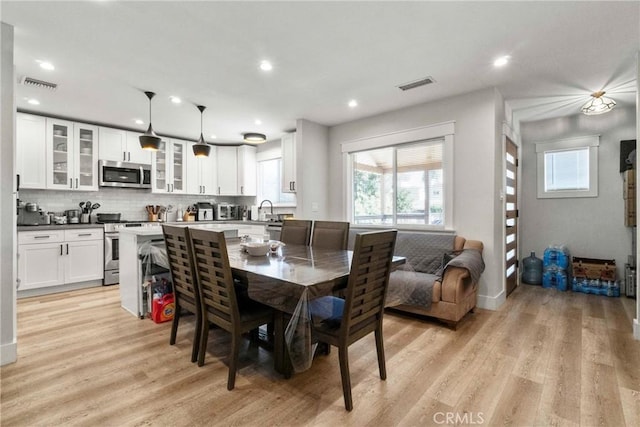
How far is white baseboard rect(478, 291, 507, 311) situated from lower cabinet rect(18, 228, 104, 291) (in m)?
5.27

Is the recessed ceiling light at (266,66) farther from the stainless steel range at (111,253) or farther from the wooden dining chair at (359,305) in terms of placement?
the stainless steel range at (111,253)

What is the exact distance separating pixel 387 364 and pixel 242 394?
41.9 inches

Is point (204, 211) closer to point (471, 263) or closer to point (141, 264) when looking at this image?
point (141, 264)

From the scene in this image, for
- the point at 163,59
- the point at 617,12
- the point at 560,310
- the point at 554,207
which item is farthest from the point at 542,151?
the point at 163,59

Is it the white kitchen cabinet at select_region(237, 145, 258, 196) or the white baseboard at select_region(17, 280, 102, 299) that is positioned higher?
the white kitchen cabinet at select_region(237, 145, 258, 196)

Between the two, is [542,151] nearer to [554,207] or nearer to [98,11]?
[554,207]

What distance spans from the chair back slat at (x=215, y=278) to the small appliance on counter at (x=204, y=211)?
13.7 feet

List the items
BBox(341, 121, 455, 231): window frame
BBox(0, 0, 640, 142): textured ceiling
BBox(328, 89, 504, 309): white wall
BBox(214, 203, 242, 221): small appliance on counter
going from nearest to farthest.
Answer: BBox(0, 0, 640, 142): textured ceiling → BBox(328, 89, 504, 309): white wall → BBox(341, 121, 455, 231): window frame → BBox(214, 203, 242, 221): small appliance on counter

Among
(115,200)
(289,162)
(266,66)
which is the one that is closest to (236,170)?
(289,162)

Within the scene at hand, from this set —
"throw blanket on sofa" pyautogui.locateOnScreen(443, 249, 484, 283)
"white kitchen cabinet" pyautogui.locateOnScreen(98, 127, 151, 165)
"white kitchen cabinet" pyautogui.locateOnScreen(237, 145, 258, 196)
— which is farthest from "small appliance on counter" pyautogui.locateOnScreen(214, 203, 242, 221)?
"throw blanket on sofa" pyautogui.locateOnScreen(443, 249, 484, 283)

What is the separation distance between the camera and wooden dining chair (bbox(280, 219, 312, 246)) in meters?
3.30

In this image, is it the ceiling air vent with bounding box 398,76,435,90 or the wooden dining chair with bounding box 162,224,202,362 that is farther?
the ceiling air vent with bounding box 398,76,435,90

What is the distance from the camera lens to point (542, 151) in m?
4.78

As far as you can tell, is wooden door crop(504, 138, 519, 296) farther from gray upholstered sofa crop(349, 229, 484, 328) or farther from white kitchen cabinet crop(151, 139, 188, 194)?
white kitchen cabinet crop(151, 139, 188, 194)
